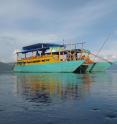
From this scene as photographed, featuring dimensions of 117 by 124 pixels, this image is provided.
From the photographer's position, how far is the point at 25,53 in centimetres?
14638

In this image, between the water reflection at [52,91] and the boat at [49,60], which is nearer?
the water reflection at [52,91]

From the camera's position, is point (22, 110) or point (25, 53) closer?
point (22, 110)

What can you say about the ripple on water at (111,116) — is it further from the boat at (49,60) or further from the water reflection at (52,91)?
the boat at (49,60)

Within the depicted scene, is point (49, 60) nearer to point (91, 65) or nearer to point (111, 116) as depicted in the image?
point (91, 65)

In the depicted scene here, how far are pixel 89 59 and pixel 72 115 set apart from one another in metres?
106

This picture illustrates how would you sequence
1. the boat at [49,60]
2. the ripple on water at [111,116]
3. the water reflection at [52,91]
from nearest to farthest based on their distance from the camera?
the ripple on water at [111,116]
the water reflection at [52,91]
the boat at [49,60]

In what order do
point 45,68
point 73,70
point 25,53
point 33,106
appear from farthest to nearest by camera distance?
point 25,53, point 45,68, point 73,70, point 33,106

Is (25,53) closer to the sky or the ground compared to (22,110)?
closer to the sky

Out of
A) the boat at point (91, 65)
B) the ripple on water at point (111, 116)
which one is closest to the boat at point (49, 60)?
the boat at point (91, 65)

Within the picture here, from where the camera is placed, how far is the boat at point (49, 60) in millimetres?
113244

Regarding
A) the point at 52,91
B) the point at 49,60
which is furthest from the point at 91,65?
the point at 52,91

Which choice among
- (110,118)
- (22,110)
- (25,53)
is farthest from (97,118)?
(25,53)

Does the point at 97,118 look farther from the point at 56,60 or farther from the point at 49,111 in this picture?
the point at 56,60

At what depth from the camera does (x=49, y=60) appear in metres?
121
